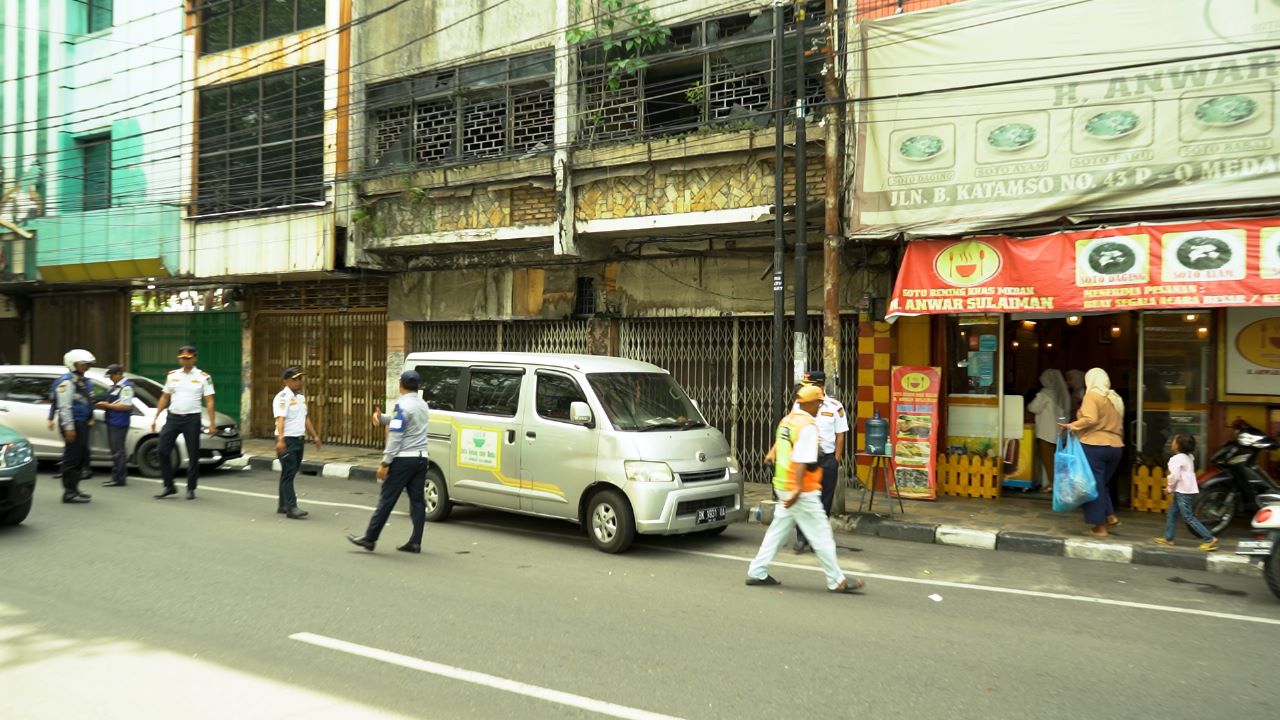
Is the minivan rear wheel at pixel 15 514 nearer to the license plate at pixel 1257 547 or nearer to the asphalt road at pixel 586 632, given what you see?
the asphalt road at pixel 586 632

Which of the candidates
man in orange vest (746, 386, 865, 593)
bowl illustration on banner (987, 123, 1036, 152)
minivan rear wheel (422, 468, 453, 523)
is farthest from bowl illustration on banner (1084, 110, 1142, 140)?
minivan rear wheel (422, 468, 453, 523)

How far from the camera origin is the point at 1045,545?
895cm

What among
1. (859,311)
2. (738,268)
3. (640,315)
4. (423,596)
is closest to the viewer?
(423,596)

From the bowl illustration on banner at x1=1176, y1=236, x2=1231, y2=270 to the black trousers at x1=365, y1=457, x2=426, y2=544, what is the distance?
26.0 feet

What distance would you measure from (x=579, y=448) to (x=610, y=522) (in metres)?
0.77

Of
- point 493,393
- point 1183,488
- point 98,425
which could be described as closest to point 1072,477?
point 1183,488

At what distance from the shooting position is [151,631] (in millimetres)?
5434

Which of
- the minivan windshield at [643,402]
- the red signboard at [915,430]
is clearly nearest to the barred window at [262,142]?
the minivan windshield at [643,402]

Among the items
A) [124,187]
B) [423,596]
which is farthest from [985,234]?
[124,187]

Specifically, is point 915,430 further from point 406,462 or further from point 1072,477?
point 406,462

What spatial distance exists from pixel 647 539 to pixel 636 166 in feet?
19.6

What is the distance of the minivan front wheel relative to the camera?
8.17 meters

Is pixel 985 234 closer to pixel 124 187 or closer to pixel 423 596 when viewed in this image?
pixel 423 596

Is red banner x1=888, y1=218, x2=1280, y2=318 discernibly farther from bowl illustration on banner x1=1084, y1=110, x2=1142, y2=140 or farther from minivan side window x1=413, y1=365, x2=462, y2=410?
minivan side window x1=413, y1=365, x2=462, y2=410
